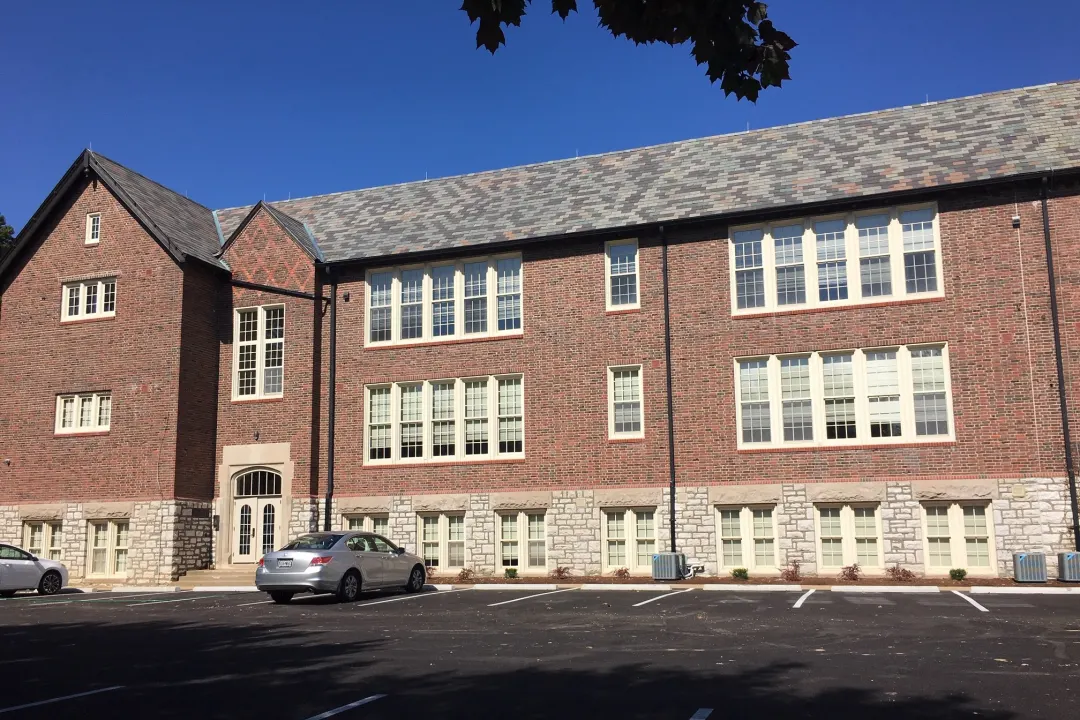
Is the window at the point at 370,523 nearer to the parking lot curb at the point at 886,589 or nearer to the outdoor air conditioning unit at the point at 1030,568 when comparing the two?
the parking lot curb at the point at 886,589

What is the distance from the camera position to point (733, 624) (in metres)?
13.8

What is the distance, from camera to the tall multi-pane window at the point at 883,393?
22.9 metres

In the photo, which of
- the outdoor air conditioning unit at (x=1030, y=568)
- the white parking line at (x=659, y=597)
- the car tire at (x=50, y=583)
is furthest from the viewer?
the car tire at (x=50, y=583)

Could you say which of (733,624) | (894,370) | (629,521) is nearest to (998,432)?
(894,370)

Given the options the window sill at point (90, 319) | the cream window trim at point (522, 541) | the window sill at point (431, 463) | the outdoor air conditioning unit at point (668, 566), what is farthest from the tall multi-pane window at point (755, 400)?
the window sill at point (90, 319)

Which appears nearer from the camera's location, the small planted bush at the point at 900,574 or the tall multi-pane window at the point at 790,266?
the small planted bush at the point at 900,574

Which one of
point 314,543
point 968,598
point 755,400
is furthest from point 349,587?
point 968,598

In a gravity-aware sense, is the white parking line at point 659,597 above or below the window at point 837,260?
below

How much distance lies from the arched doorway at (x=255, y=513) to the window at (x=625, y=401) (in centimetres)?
995

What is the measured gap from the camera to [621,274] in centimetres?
2573

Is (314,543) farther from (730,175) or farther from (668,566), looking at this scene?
(730,175)

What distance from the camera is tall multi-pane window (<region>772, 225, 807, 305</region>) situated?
24109 millimetres

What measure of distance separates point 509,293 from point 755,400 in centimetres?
735

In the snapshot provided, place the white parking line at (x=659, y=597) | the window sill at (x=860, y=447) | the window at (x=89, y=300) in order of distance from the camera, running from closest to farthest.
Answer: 1. the white parking line at (x=659, y=597)
2. the window sill at (x=860, y=447)
3. the window at (x=89, y=300)
